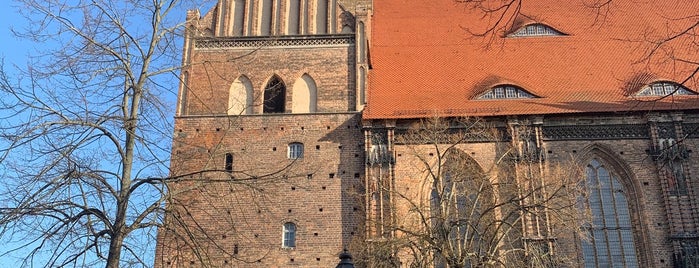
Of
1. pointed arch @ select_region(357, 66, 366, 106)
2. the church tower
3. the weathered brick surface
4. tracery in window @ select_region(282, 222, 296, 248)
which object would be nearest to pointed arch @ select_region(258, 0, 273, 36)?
the church tower

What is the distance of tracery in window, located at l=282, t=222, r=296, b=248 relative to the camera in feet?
52.8

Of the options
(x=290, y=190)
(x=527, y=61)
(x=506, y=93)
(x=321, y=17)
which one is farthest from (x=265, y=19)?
(x=527, y=61)

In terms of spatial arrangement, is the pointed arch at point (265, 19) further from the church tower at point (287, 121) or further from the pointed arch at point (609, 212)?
the pointed arch at point (609, 212)

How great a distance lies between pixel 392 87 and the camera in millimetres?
18719

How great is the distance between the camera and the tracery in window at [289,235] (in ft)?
52.8

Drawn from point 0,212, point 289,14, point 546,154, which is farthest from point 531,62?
point 0,212

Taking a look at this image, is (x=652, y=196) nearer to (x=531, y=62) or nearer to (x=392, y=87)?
(x=531, y=62)

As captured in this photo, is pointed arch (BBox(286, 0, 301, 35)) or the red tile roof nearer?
the red tile roof

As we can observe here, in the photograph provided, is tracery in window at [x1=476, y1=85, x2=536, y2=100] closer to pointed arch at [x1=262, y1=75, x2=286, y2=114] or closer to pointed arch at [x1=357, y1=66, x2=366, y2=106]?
pointed arch at [x1=357, y1=66, x2=366, y2=106]

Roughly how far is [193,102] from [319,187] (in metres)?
4.25

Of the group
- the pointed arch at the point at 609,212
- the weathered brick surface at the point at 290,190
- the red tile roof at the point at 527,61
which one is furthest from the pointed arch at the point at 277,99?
the pointed arch at the point at 609,212

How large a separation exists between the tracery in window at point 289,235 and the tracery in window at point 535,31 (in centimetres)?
964

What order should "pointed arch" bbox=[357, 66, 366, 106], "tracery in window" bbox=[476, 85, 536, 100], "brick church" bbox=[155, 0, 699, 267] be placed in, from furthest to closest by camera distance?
"tracery in window" bbox=[476, 85, 536, 100]
"pointed arch" bbox=[357, 66, 366, 106]
"brick church" bbox=[155, 0, 699, 267]

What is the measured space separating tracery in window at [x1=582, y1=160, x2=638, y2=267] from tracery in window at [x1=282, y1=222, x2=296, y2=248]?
7030 millimetres
